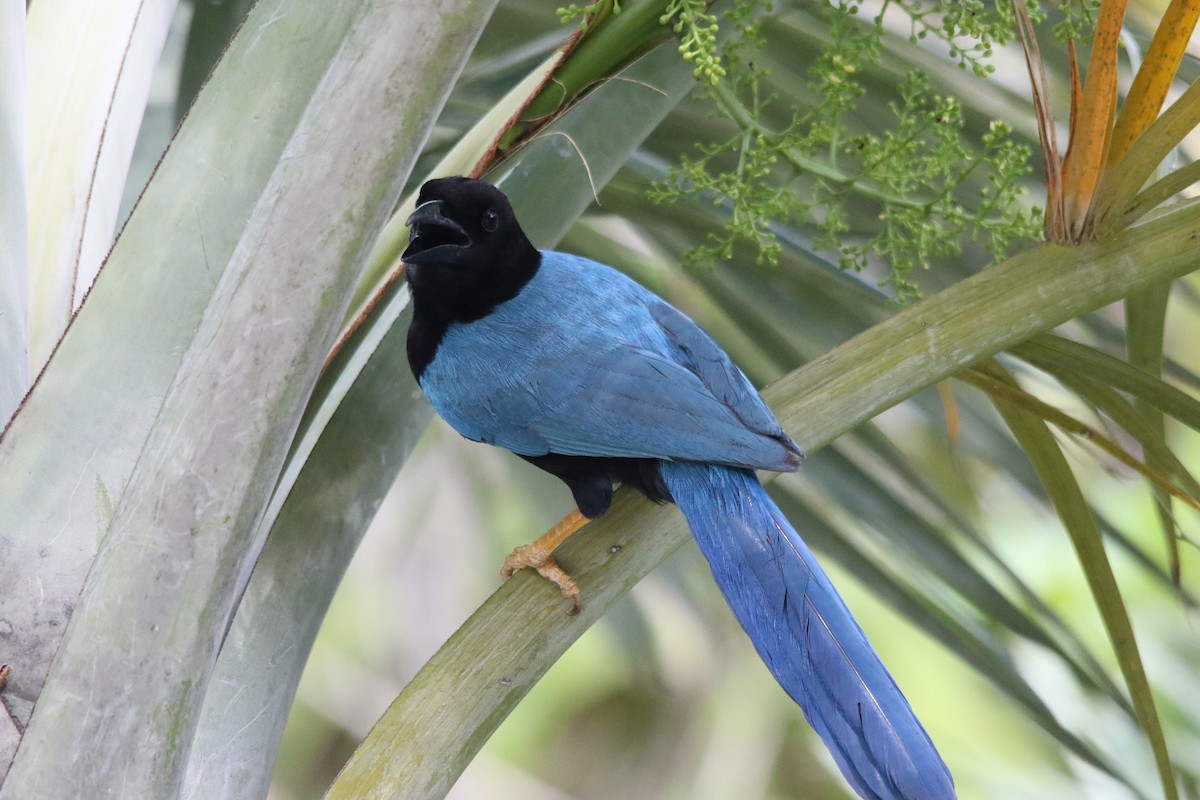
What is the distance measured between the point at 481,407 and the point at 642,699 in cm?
57

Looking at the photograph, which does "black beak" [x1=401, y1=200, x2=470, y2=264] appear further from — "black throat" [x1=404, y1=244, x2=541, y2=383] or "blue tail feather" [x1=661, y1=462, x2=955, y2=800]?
"blue tail feather" [x1=661, y1=462, x2=955, y2=800]

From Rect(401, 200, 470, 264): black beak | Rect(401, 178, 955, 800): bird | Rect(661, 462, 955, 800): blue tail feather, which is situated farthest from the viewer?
Rect(401, 200, 470, 264): black beak

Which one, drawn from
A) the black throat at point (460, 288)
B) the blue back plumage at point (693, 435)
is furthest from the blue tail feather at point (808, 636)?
the black throat at point (460, 288)

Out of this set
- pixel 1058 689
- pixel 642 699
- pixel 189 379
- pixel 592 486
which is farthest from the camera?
pixel 642 699

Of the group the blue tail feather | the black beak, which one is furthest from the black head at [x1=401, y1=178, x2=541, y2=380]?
the blue tail feather

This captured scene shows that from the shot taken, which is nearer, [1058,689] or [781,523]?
[781,523]

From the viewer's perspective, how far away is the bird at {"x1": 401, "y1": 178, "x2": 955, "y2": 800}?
0.72 metres

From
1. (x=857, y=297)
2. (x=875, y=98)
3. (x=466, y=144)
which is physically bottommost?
(x=466, y=144)

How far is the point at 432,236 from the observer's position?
35.2 inches

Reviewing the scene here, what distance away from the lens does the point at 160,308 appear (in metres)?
0.57

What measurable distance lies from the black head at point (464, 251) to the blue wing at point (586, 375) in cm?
2

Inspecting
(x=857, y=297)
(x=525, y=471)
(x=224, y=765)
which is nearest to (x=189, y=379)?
(x=224, y=765)

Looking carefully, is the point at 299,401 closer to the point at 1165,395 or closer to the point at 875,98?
the point at 1165,395

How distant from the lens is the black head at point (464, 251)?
84cm
